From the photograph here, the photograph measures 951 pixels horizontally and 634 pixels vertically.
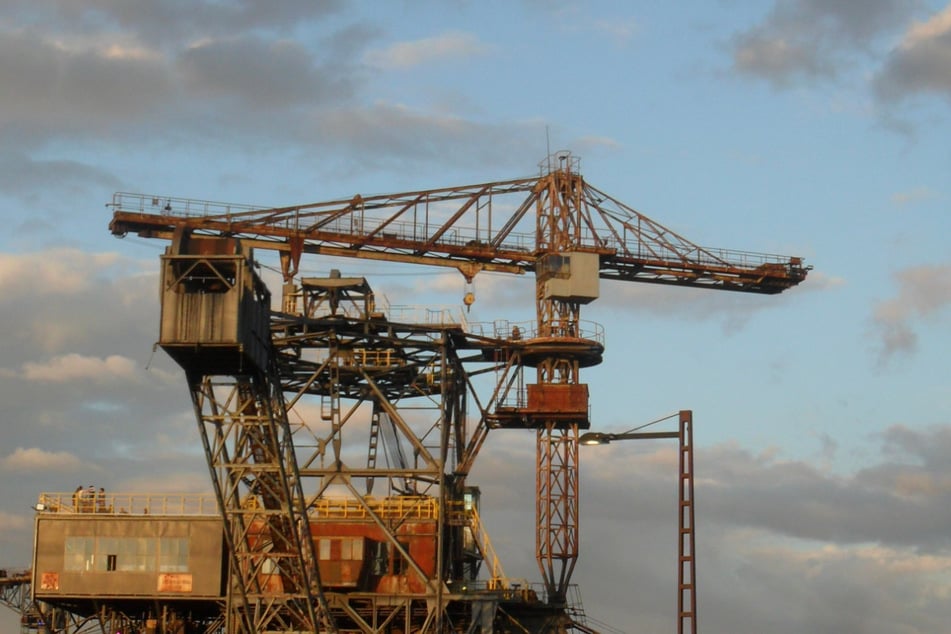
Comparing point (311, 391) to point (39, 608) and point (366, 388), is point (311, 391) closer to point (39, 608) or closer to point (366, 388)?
point (366, 388)

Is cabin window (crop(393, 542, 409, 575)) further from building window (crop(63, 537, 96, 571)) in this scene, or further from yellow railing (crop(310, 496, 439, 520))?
building window (crop(63, 537, 96, 571))

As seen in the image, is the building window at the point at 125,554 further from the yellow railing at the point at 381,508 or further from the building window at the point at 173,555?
the yellow railing at the point at 381,508

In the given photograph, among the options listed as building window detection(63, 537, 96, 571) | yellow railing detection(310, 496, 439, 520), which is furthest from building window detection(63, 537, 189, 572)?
yellow railing detection(310, 496, 439, 520)

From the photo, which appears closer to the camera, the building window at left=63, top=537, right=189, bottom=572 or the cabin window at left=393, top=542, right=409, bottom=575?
the cabin window at left=393, top=542, right=409, bottom=575

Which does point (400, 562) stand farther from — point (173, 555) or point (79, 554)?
point (79, 554)

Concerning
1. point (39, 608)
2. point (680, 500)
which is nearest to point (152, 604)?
point (39, 608)

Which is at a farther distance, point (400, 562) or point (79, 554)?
point (79, 554)

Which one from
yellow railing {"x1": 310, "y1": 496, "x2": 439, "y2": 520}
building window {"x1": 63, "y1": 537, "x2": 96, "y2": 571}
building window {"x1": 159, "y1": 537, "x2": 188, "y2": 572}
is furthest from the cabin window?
building window {"x1": 63, "y1": 537, "x2": 96, "y2": 571}

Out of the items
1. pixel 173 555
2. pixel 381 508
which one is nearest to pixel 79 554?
pixel 173 555

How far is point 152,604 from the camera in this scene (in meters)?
104

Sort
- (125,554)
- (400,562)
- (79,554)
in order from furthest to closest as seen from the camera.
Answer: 1. (79,554)
2. (125,554)
3. (400,562)

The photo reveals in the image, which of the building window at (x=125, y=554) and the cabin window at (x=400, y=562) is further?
the building window at (x=125, y=554)

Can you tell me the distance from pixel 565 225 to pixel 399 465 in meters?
23.8

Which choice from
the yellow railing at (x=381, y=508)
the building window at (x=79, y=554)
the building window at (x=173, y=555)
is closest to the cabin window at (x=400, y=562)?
the yellow railing at (x=381, y=508)
